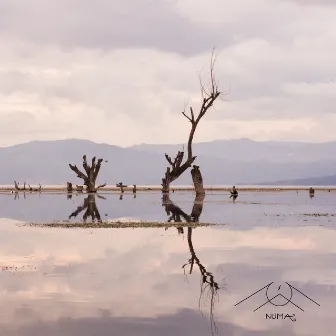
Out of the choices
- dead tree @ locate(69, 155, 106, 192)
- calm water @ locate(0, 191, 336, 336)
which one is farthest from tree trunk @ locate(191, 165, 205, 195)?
calm water @ locate(0, 191, 336, 336)

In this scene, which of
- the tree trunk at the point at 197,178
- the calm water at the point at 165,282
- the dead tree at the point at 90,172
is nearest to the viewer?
the calm water at the point at 165,282

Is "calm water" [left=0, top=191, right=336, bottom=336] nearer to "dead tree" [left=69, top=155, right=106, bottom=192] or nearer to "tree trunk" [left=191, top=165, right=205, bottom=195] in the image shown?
Answer: "tree trunk" [left=191, top=165, right=205, bottom=195]

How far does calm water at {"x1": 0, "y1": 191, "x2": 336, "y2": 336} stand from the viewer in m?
14.8

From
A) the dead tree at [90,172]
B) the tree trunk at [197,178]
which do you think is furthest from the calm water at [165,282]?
the dead tree at [90,172]

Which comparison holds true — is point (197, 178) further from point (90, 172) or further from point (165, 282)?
point (165, 282)

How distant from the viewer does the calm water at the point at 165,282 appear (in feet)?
48.5

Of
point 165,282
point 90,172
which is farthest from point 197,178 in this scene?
point 165,282

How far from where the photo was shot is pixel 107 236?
114 feet

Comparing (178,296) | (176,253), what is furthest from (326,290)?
(176,253)

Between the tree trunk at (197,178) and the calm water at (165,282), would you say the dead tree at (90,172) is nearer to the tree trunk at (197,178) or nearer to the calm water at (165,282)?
the tree trunk at (197,178)

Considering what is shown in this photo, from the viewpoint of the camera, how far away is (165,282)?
20406 mm

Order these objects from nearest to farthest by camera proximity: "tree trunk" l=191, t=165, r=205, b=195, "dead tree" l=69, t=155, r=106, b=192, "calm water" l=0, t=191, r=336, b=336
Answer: "calm water" l=0, t=191, r=336, b=336, "tree trunk" l=191, t=165, r=205, b=195, "dead tree" l=69, t=155, r=106, b=192

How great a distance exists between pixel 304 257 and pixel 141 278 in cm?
785

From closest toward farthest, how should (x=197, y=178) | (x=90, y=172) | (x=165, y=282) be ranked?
(x=165, y=282), (x=197, y=178), (x=90, y=172)
